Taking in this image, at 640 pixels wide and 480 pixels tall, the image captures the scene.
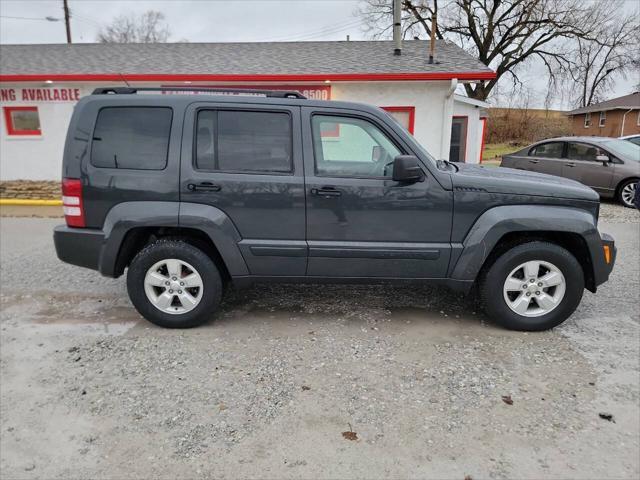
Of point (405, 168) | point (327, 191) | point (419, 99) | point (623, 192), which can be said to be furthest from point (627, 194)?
point (327, 191)

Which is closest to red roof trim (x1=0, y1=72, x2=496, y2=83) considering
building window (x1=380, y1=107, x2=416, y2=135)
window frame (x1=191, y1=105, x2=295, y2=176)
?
building window (x1=380, y1=107, x2=416, y2=135)

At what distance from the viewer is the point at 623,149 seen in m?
10.4

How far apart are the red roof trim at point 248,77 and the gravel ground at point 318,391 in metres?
7.29

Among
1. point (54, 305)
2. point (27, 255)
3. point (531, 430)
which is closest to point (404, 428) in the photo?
point (531, 430)

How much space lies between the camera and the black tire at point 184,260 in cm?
401

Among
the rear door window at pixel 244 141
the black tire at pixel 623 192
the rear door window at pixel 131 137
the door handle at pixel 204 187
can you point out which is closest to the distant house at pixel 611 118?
the black tire at pixel 623 192

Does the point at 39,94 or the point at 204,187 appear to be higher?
the point at 39,94

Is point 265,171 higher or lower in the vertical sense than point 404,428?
higher

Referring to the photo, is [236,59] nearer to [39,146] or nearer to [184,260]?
[39,146]

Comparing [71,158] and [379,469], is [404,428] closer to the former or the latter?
[379,469]

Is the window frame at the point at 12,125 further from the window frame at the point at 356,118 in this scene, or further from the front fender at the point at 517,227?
the front fender at the point at 517,227

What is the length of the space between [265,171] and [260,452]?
88.8 inches

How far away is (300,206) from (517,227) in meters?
1.84

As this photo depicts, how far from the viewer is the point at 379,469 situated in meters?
2.42
